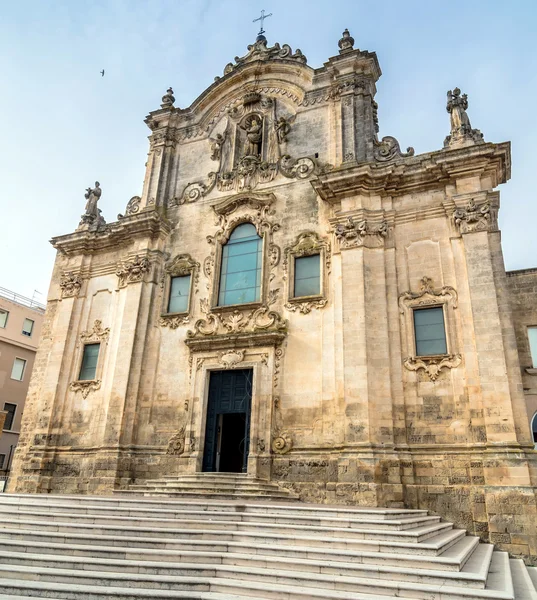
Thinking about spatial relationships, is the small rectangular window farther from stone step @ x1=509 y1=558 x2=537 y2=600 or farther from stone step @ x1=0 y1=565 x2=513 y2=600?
stone step @ x1=509 y1=558 x2=537 y2=600

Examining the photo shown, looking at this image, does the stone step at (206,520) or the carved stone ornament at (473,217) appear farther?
the carved stone ornament at (473,217)

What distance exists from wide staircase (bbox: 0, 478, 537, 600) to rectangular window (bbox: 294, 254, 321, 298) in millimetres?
7194

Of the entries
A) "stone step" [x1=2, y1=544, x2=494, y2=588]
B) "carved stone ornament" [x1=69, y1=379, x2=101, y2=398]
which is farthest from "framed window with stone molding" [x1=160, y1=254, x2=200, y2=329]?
"stone step" [x1=2, y1=544, x2=494, y2=588]

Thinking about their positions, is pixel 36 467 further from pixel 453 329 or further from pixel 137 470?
pixel 453 329

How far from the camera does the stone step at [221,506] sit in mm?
9547

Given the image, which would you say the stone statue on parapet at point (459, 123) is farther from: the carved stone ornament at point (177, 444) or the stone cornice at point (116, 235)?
the carved stone ornament at point (177, 444)

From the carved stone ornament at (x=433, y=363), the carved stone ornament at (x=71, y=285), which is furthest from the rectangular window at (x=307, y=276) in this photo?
the carved stone ornament at (x=71, y=285)

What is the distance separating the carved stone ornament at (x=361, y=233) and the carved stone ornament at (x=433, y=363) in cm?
369

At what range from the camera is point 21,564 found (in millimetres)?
8016

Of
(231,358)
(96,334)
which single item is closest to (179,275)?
(96,334)

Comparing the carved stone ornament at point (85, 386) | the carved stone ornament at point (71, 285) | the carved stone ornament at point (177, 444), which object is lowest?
the carved stone ornament at point (177, 444)

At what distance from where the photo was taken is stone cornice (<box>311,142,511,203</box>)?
14219mm

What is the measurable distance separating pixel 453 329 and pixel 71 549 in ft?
33.8

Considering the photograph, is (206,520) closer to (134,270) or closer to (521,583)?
(521,583)
